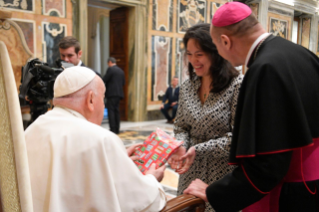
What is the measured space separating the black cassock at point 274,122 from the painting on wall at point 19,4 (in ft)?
20.8

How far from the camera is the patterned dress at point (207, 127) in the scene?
5.74 feet

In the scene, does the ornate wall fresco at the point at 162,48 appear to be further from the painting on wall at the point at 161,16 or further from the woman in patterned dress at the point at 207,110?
the woman in patterned dress at the point at 207,110

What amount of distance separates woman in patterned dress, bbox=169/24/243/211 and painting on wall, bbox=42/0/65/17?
236 inches

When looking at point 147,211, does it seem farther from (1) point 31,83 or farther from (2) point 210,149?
(1) point 31,83

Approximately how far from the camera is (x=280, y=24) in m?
3.72

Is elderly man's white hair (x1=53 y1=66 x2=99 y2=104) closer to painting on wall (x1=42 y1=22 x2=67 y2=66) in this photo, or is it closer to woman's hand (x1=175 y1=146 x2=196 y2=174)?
woman's hand (x1=175 y1=146 x2=196 y2=174)

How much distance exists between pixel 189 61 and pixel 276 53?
85 centimetres

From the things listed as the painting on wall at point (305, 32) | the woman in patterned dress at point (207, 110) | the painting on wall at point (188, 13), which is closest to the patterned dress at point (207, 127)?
the woman in patterned dress at point (207, 110)

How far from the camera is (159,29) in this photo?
911 centimetres

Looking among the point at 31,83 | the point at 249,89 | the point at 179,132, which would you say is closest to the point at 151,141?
the point at 179,132

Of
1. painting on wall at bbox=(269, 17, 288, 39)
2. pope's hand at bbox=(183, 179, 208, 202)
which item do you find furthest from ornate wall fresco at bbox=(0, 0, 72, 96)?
pope's hand at bbox=(183, 179, 208, 202)

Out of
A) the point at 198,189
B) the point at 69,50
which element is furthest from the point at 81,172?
the point at 69,50

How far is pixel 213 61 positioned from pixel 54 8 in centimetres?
624

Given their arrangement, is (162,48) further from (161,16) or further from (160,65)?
(161,16)
